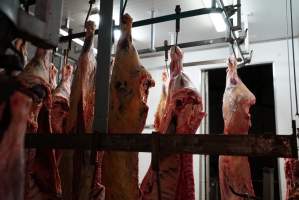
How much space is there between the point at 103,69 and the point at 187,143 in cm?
52

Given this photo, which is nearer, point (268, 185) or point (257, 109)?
point (268, 185)

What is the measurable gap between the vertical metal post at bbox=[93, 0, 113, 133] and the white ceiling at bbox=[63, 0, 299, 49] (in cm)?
235

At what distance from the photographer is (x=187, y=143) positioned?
113cm

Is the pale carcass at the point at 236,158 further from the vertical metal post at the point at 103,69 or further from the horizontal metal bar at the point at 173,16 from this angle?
the vertical metal post at the point at 103,69

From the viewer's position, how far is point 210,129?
16.3 feet

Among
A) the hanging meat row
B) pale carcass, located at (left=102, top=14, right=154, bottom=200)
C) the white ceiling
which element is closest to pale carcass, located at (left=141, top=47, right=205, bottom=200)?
the hanging meat row

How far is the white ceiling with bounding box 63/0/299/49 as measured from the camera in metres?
3.74

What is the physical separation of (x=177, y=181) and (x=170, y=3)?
7.86ft

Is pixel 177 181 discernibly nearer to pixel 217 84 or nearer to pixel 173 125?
pixel 173 125

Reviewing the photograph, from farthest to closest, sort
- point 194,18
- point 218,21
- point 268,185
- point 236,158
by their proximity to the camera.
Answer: point 194,18
point 218,21
point 236,158
point 268,185

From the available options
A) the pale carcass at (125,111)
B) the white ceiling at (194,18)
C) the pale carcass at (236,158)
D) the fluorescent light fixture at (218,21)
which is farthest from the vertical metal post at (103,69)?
the white ceiling at (194,18)

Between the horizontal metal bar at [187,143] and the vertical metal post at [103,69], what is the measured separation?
0.11m

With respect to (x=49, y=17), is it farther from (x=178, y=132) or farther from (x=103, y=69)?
(x=178, y=132)

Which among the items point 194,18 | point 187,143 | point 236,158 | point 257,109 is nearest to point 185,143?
point 187,143
